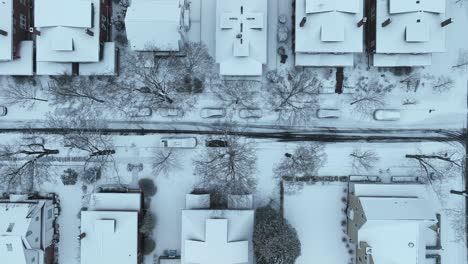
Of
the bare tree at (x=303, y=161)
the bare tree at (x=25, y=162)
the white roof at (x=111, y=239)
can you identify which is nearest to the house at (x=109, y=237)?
the white roof at (x=111, y=239)

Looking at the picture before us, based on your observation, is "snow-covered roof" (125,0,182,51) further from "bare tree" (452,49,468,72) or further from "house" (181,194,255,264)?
"bare tree" (452,49,468,72)

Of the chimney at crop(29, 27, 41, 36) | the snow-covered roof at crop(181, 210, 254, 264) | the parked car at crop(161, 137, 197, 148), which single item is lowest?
the snow-covered roof at crop(181, 210, 254, 264)

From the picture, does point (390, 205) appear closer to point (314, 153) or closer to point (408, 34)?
point (314, 153)

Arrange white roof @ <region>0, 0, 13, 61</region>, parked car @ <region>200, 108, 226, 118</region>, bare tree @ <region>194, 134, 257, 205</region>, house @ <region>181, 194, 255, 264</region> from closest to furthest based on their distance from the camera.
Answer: house @ <region>181, 194, 255, 264</region> < white roof @ <region>0, 0, 13, 61</region> < bare tree @ <region>194, 134, 257, 205</region> < parked car @ <region>200, 108, 226, 118</region>

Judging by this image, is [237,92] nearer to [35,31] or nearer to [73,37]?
[73,37]

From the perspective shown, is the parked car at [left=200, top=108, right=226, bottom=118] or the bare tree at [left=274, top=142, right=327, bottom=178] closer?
the parked car at [left=200, top=108, right=226, bottom=118]

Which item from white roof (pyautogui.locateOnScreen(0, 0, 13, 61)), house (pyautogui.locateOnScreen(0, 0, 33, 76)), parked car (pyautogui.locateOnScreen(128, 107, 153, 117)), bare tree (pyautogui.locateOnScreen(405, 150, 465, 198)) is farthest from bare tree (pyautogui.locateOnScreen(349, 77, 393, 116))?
white roof (pyautogui.locateOnScreen(0, 0, 13, 61))

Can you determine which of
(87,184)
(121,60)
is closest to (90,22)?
(121,60)

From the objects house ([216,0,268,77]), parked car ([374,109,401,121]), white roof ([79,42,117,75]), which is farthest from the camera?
parked car ([374,109,401,121])
